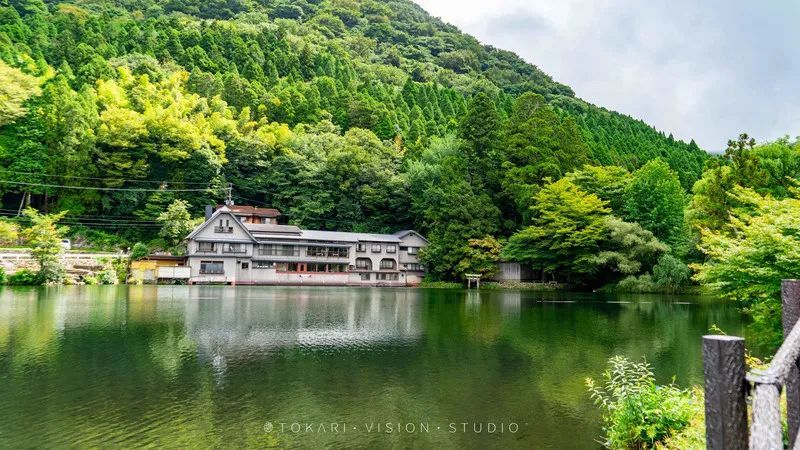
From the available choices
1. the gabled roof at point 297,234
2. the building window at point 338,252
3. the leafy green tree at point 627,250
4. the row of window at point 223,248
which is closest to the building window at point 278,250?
the gabled roof at point 297,234

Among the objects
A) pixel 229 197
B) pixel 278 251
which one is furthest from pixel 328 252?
pixel 229 197

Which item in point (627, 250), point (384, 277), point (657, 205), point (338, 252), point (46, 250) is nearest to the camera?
point (46, 250)

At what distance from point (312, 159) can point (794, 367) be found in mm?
46871

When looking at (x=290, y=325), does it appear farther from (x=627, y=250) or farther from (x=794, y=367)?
(x=627, y=250)

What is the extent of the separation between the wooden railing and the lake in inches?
185

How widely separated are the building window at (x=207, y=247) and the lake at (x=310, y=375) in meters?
20.6

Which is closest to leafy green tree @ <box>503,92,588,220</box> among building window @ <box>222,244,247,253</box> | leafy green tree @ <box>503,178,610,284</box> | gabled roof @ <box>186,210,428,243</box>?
leafy green tree @ <box>503,178,610,284</box>

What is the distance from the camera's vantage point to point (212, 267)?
3984cm

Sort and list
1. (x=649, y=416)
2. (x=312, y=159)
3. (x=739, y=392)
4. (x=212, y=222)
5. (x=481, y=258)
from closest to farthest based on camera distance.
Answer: (x=739, y=392), (x=649, y=416), (x=481, y=258), (x=212, y=222), (x=312, y=159)

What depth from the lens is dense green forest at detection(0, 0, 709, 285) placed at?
38.0 m

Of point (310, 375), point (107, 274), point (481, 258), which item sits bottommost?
point (310, 375)

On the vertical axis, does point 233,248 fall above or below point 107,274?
above

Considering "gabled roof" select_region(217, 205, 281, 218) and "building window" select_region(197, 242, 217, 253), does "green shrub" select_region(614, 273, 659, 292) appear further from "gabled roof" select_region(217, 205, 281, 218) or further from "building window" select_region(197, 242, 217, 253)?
"building window" select_region(197, 242, 217, 253)

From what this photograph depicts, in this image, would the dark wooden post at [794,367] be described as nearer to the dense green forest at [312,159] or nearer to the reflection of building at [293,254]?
the dense green forest at [312,159]
